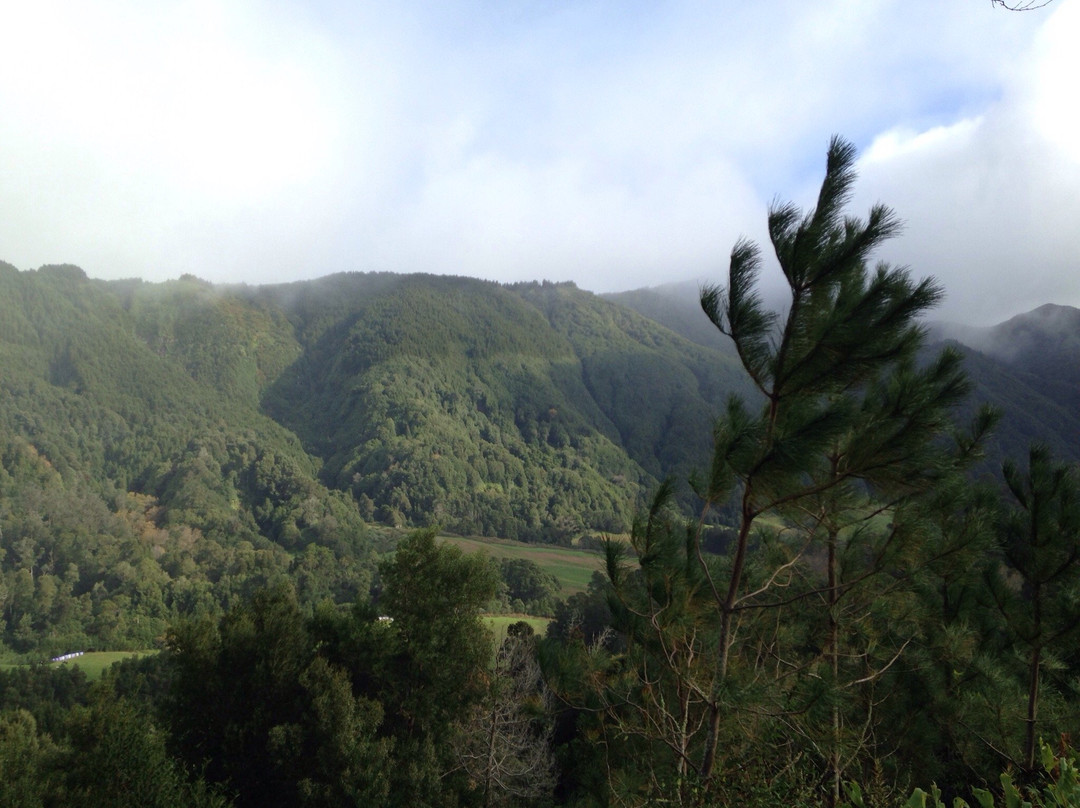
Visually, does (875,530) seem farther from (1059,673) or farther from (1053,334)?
(1053,334)

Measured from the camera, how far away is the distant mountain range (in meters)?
110

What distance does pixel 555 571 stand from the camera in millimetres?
76625

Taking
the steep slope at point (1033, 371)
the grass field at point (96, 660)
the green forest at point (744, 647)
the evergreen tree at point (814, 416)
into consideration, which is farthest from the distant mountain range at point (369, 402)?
the evergreen tree at point (814, 416)

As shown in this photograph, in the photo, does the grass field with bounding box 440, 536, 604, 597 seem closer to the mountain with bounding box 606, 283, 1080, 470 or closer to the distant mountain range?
the distant mountain range

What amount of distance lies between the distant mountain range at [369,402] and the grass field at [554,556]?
8.45 metres

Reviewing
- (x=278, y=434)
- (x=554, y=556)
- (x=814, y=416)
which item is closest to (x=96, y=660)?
(x=554, y=556)

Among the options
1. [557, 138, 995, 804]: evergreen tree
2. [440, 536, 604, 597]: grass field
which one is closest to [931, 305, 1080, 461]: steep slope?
[440, 536, 604, 597]: grass field

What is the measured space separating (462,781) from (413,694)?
222cm

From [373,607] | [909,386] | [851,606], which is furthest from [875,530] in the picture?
[373,607]

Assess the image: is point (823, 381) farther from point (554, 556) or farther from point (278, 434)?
point (278, 434)

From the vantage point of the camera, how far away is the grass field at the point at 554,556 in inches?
2881

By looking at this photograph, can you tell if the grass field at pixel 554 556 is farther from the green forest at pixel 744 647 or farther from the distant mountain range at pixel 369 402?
the green forest at pixel 744 647

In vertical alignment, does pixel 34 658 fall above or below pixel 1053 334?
below

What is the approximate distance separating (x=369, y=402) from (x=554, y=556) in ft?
239
